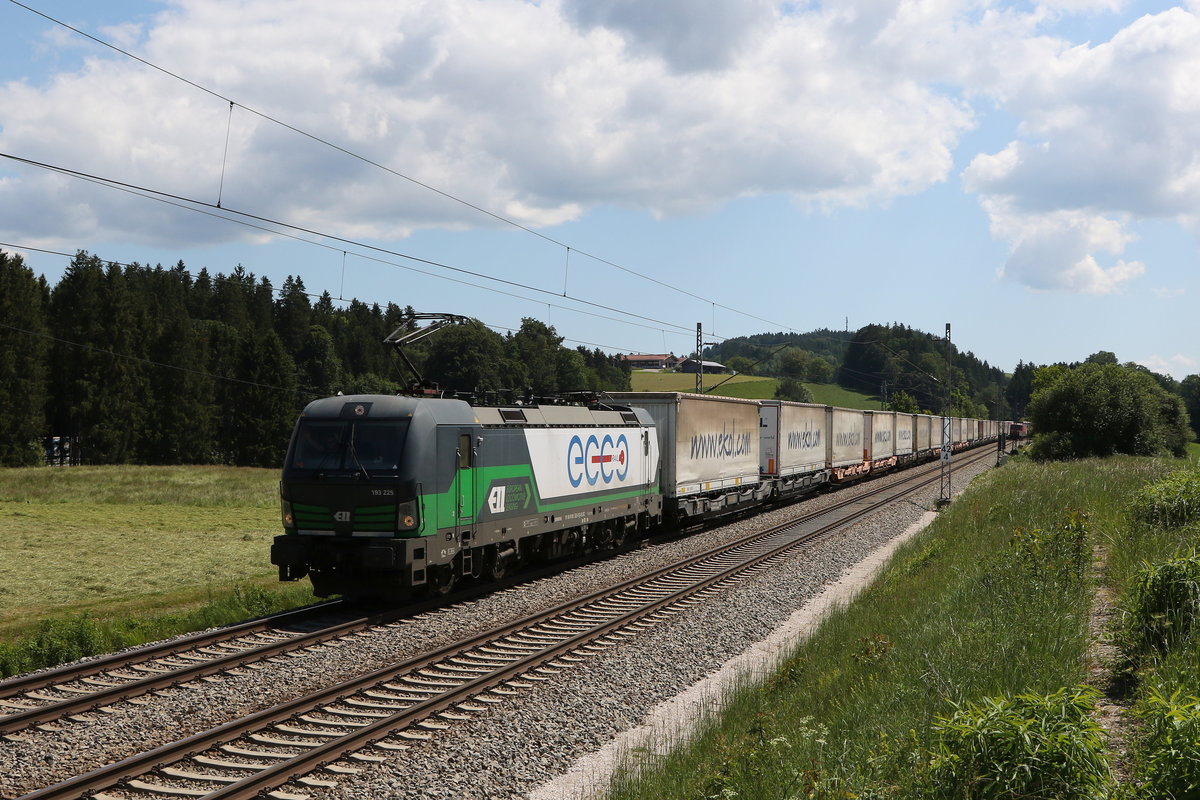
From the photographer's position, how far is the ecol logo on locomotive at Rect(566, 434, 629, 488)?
787 inches

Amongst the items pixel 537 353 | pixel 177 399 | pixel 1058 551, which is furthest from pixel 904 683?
pixel 537 353

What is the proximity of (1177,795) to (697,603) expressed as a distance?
11.9 meters

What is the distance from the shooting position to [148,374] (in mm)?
78500

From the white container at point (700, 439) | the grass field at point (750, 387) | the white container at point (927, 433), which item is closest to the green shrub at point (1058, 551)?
the white container at point (700, 439)

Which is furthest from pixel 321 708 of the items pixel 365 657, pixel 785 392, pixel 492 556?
pixel 785 392

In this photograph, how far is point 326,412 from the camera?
50.8 feet

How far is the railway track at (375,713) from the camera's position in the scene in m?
8.02

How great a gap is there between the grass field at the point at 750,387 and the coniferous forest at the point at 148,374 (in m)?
11.9

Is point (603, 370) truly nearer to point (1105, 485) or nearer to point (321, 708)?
point (1105, 485)

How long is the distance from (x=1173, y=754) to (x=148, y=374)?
84.3m

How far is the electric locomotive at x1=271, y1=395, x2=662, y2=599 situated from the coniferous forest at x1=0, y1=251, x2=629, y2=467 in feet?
151

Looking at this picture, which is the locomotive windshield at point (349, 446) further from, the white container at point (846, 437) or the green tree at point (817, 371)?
the green tree at point (817, 371)

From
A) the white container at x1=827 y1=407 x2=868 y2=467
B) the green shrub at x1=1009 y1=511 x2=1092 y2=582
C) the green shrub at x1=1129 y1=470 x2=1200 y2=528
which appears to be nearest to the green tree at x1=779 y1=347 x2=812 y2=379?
the white container at x1=827 y1=407 x2=868 y2=467

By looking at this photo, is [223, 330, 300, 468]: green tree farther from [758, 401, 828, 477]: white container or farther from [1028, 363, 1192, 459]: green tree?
[1028, 363, 1192, 459]: green tree
